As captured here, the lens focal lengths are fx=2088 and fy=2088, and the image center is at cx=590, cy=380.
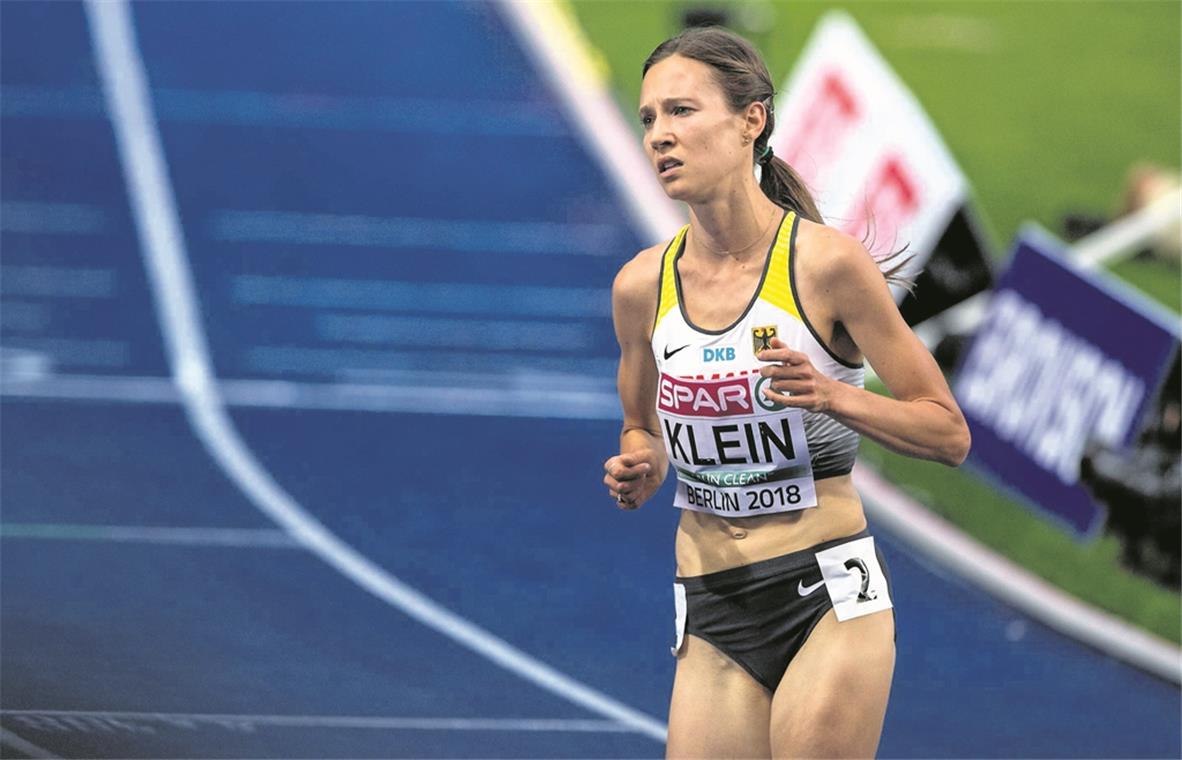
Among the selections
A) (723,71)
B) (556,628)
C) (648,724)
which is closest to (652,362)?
(723,71)

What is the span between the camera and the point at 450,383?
11922 millimetres

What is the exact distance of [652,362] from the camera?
4.71 meters

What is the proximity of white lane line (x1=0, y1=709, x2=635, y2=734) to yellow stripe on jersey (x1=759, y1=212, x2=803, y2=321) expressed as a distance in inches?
133

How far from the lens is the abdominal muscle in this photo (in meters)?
4.48

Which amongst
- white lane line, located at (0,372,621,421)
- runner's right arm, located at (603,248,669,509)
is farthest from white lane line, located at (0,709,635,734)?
white lane line, located at (0,372,621,421)

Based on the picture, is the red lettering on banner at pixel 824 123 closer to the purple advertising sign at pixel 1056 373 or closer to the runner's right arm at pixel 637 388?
the purple advertising sign at pixel 1056 373

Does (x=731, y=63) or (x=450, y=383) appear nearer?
(x=731, y=63)

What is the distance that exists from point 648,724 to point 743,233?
11.4ft

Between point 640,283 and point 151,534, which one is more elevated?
point 151,534

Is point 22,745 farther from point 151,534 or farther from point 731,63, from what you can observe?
point 731,63

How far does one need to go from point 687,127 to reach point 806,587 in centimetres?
101

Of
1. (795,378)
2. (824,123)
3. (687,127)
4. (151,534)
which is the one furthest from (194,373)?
(795,378)

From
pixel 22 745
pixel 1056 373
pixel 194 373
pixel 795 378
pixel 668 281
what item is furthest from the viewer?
pixel 194 373

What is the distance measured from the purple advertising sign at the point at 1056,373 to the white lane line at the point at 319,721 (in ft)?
10.2
